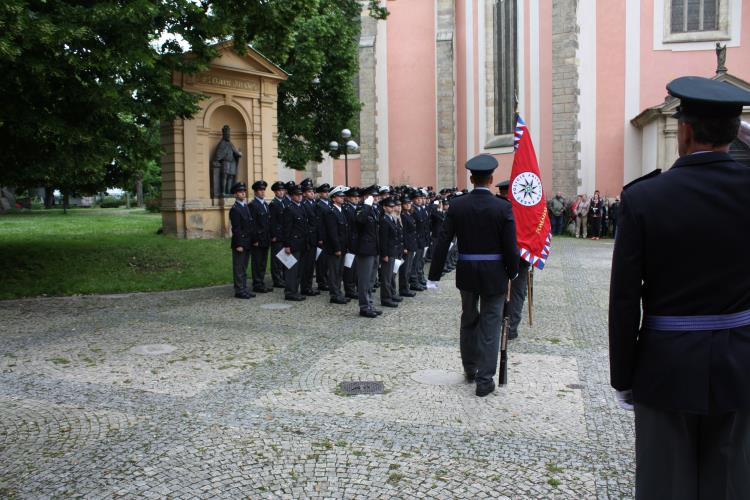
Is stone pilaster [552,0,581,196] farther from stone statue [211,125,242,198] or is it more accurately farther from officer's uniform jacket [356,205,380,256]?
officer's uniform jacket [356,205,380,256]

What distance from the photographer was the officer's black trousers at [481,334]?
594cm

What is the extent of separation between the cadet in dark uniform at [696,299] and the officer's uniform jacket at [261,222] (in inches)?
405

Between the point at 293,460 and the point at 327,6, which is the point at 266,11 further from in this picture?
the point at 327,6

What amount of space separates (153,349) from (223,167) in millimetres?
13114

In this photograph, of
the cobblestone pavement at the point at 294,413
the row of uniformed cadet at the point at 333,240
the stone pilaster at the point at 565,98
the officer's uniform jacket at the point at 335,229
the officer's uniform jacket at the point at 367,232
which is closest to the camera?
the cobblestone pavement at the point at 294,413

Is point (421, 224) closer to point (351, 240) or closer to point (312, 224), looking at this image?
point (312, 224)

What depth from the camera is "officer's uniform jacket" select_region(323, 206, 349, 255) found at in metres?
11.2

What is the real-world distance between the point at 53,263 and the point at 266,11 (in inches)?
278

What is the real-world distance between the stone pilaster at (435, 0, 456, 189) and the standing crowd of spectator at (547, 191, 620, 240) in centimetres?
631

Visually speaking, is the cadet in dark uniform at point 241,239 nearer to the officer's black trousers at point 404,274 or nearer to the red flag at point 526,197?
the officer's black trousers at point 404,274

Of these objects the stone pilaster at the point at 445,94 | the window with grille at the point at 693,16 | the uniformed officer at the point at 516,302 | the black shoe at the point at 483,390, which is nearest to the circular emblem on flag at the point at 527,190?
the uniformed officer at the point at 516,302

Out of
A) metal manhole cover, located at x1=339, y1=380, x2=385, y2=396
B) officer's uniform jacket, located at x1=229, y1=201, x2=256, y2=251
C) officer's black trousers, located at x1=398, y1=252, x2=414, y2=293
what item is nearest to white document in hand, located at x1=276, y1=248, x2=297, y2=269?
officer's uniform jacket, located at x1=229, y1=201, x2=256, y2=251

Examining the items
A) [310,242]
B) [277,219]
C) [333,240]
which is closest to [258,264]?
[277,219]

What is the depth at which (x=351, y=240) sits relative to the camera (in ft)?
36.5
